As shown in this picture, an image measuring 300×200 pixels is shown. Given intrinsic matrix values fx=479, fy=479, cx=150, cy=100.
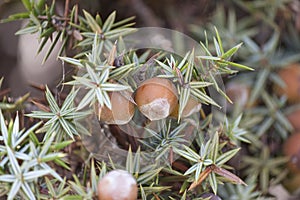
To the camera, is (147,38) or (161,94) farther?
(147,38)

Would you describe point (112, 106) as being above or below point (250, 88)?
above

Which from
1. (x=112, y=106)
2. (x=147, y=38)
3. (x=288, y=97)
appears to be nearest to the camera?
(x=112, y=106)

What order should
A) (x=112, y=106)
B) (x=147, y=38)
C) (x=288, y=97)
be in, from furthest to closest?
1. (x=288, y=97)
2. (x=147, y=38)
3. (x=112, y=106)

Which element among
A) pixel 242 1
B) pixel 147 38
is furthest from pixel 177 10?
pixel 147 38

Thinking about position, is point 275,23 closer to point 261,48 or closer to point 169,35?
point 261,48

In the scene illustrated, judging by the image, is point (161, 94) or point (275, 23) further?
point (275, 23)

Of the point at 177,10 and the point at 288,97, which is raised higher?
the point at 177,10

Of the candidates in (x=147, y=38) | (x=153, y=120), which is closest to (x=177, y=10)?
(x=147, y=38)

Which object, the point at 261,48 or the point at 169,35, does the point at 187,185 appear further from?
the point at 261,48

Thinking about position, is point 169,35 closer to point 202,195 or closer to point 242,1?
point 242,1
